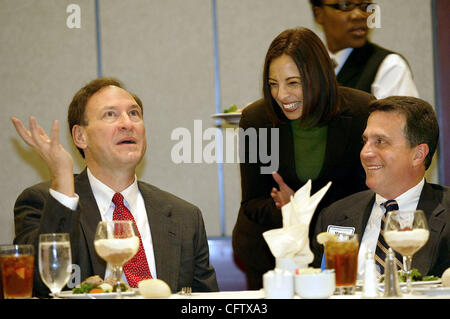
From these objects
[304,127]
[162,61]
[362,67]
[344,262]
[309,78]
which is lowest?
[344,262]

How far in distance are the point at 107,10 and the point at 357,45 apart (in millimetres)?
2090

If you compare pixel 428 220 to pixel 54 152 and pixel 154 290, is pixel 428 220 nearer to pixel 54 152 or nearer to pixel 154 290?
pixel 154 290

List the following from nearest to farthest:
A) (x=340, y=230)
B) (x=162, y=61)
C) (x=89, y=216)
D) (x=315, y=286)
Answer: (x=315, y=286), (x=340, y=230), (x=89, y=216), (x=162, y=61)

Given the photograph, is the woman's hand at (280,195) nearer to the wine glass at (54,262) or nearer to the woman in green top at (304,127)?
the woman in green top at (304,127)

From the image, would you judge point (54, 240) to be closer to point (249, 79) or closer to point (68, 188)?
point (68, 188)

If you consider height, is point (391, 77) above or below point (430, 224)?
above

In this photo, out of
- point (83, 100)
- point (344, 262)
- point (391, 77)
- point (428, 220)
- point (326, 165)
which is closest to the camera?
point (344, 262)

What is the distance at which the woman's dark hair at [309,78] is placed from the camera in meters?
3.12

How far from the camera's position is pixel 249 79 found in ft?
16.5

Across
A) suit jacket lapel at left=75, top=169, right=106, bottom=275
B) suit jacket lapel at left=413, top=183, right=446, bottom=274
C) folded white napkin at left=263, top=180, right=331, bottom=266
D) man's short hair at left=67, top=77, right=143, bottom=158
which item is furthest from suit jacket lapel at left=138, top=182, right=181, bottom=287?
suit jacket lapel at left=413, top=183, right=446, bottom=274

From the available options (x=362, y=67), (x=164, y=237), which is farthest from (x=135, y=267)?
(x=362, y=67)

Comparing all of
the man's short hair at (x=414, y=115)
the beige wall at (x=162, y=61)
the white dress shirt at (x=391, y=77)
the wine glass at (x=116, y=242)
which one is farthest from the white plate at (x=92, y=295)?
the beige wall at (x=162, y=61)

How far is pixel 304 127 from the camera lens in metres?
3.13

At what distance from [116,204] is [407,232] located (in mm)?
1171
